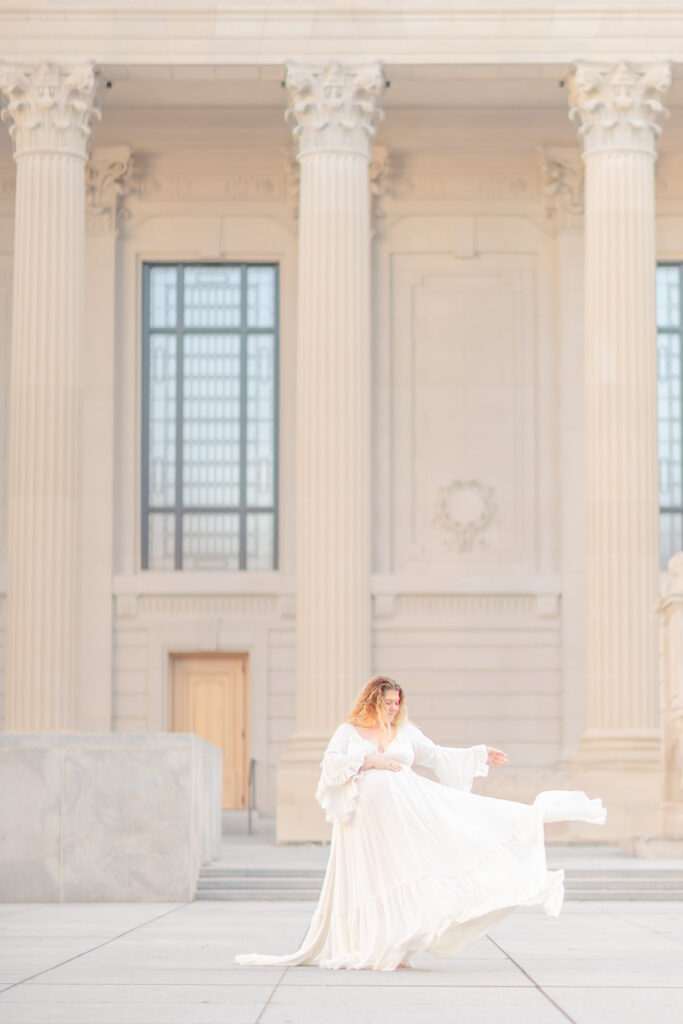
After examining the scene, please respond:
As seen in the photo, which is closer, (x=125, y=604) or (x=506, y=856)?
(x=506, y=856)

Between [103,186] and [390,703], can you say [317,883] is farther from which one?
[103,186]

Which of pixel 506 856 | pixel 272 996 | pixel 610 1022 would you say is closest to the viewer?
pixel 610 1022

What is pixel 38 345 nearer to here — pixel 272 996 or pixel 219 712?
pixel 219 712

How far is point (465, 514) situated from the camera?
100 feet

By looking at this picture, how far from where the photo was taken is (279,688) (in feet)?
98.6

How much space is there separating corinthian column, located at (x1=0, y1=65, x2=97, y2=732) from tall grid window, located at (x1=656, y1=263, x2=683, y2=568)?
10.7 m

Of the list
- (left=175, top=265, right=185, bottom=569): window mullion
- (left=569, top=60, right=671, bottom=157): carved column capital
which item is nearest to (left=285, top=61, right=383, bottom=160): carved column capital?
(left=569, top=60, right=671, bottom=157): carved column capital

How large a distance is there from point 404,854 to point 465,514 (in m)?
20.8

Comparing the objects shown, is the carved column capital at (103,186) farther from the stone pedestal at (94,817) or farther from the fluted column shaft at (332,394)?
the stone pedestal at (94,817)

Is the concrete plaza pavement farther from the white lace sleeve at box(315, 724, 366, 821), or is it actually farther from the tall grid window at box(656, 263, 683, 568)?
the tall grid window at box(656, 263, 683, 568)

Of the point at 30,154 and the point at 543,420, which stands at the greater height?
the point at 30,154

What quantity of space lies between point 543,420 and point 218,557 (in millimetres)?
6279

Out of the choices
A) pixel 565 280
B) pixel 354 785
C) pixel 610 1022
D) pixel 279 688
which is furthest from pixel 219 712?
pixel 610 1022

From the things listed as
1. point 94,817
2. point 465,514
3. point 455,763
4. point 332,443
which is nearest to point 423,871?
point 455,763
